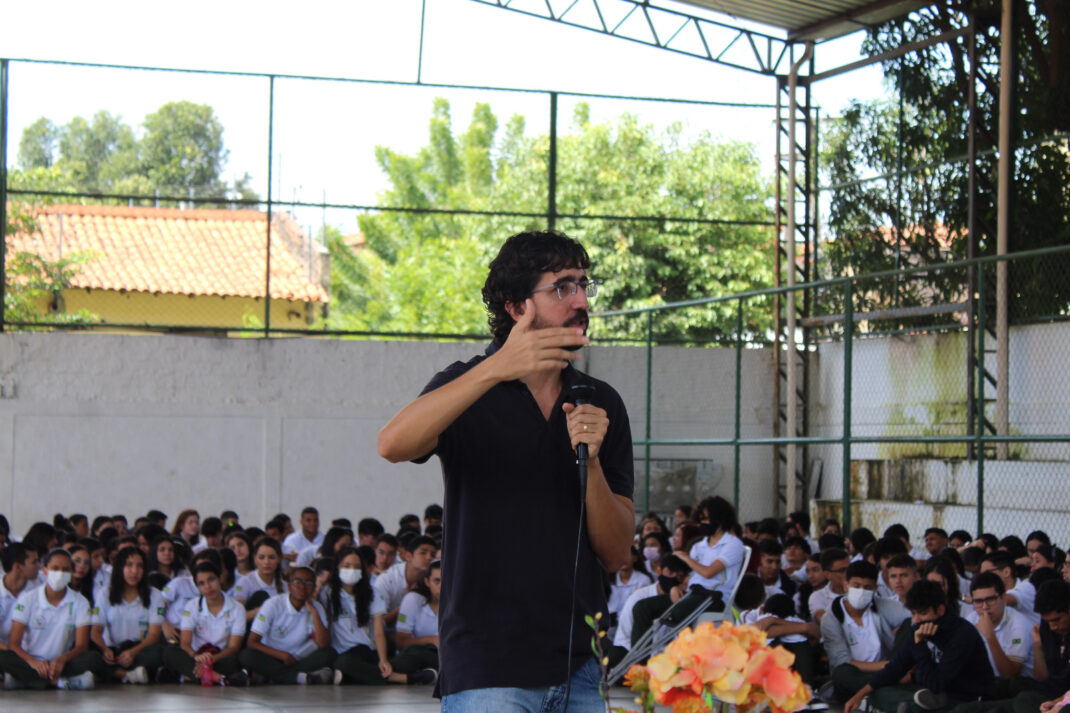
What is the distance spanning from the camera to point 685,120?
31.5 meters

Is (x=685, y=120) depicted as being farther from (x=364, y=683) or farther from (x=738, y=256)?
(x=364, y=683)

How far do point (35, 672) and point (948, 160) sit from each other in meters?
11.8

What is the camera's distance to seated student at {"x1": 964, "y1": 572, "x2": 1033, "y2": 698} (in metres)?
8.06

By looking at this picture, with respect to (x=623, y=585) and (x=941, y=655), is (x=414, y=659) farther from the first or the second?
(x=941, y=655)

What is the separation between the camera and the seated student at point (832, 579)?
9.79 meters

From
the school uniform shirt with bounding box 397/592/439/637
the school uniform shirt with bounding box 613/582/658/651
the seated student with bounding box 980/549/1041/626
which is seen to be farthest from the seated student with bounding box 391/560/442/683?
the seated student with bounding box 980/549/1041/626

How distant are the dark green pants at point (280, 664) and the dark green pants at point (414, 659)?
50cm

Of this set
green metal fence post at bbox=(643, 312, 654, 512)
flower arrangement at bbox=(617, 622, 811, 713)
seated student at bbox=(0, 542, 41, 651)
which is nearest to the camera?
flower arrangement at bbox=(617, 622, 811, 713)

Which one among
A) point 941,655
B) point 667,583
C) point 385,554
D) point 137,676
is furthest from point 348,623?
point 941,655

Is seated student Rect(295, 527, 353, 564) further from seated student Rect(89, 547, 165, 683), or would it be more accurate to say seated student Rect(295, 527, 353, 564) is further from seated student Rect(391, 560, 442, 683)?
seated student Rect(89, 547, 165, 683)

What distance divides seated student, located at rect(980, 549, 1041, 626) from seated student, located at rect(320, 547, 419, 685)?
427cm

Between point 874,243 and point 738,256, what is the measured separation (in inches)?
393

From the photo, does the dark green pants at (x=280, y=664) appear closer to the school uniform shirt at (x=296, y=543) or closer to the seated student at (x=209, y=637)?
the seated student at (x=209, y=637)

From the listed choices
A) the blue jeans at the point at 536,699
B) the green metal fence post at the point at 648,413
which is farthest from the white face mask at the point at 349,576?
the blue jeans at the point at 536,699
